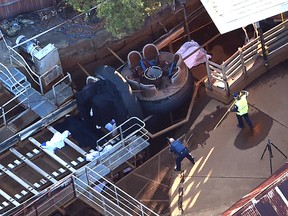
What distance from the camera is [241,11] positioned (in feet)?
83.9

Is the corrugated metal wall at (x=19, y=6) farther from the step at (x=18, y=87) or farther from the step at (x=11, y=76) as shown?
the step at (x=18, y=87)

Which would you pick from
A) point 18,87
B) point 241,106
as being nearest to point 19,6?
point 18,87

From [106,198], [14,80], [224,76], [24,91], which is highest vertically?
[14,80]

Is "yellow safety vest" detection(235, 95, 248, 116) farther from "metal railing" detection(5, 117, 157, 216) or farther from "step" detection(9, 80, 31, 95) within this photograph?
"step" detection(9, 80, 31, 95)

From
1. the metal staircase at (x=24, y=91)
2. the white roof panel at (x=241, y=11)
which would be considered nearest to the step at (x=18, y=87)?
the metal staircase at (x=24, y=91)

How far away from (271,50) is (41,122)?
7.53 metres

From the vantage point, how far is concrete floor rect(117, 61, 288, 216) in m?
24.3

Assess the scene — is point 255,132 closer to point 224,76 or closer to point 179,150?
point 224,76

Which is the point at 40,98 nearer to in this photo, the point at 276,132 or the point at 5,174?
the point at 5,174

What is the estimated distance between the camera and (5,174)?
83.1 feet

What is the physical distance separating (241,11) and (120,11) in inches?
147

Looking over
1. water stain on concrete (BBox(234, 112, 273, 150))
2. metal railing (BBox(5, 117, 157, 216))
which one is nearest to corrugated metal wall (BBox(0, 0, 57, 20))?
metal railing (BBox(5, 117, 157, 216))

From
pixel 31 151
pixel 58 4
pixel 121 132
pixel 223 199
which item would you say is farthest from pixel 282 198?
pixel 58 4

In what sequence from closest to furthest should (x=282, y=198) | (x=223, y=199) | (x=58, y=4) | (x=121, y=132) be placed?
(x=282, y=198)
(x=223, y=199)
(x=121, y=132)
(x=58, y=4)
